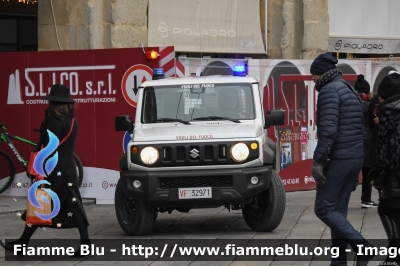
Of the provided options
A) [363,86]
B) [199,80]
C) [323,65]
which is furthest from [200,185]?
[363,86]

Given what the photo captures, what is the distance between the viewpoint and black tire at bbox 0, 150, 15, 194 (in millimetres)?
14992

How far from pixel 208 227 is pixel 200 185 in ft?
3.75

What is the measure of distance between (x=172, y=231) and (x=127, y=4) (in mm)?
6954

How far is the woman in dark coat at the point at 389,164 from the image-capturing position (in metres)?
7.66

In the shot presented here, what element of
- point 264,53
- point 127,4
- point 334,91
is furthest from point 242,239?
point 264,53

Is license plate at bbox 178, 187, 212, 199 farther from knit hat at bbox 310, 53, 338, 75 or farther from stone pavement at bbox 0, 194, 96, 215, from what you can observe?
stone pavement at bbox 0, 194, 96, 215

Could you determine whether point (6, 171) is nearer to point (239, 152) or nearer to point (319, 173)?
point (239, 152)

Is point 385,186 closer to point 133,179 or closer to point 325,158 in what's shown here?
point 325,158

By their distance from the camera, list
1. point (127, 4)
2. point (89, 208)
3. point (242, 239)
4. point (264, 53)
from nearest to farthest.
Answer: point (242, 239) < point (89, 208) < point (127, 4) < point (264, 53)

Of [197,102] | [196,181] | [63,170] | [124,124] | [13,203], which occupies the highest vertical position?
[197,102]

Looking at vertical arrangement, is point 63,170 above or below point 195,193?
above

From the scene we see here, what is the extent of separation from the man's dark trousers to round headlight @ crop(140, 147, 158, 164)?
317cm

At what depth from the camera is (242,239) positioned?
10258 millimetres

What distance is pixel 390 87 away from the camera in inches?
313
